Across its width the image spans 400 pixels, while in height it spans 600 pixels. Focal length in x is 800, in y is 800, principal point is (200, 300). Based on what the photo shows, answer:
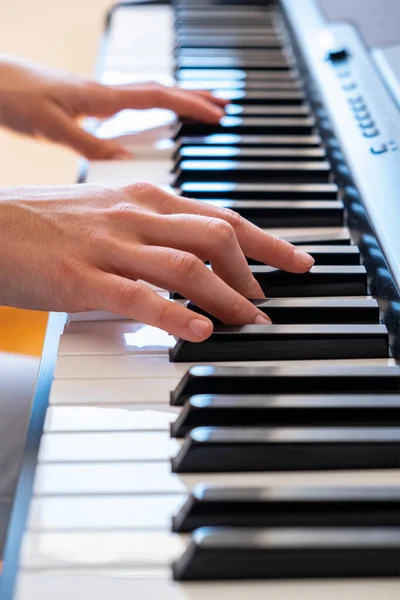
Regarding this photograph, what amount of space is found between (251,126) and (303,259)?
1.64ft

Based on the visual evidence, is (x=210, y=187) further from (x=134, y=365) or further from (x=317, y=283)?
(x=134, y=365)

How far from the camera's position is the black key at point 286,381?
2.74 ft

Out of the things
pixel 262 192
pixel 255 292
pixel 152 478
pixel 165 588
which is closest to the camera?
pixel 165 588

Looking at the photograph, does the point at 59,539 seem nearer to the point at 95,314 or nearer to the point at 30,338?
the point at 95,314

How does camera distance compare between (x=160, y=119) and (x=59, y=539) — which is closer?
(x=59, y=539)

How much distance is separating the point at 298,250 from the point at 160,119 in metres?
0.65

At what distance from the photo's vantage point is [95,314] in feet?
3.35

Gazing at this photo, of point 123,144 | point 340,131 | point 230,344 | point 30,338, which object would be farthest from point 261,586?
point 123,144

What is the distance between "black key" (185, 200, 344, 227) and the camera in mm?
1191

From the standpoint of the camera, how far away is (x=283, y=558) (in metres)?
0.65

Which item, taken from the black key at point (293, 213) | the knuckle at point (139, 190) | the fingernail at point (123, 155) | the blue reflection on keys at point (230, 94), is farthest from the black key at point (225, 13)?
the knuckle at point (139, 190)

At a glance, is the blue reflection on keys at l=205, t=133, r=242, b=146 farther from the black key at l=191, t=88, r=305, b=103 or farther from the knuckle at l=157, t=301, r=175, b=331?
the knuckle at l=157, t=301, r=175, b=331

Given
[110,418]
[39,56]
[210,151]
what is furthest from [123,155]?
[39,56]

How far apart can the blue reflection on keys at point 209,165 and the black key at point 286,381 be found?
1.75ft
